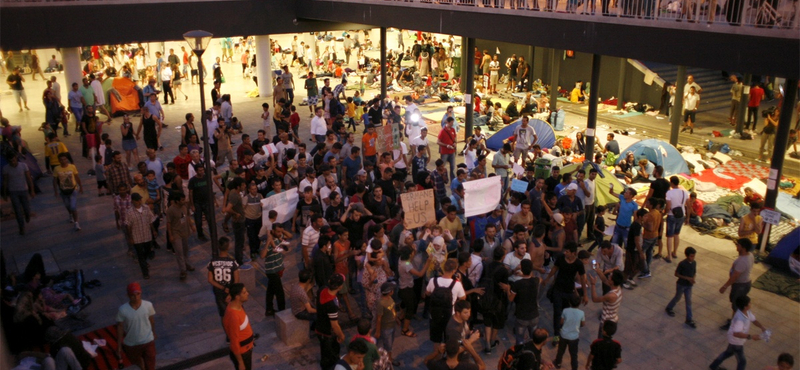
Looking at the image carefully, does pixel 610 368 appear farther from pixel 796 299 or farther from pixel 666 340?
pixel 796 299

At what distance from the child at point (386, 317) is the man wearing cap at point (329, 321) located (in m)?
0.59

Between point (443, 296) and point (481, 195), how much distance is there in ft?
12.1

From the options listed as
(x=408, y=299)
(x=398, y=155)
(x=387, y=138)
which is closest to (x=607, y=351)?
(x=408, y=299)

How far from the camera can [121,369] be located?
9547mm

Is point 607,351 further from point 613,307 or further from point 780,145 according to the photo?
point 780,145

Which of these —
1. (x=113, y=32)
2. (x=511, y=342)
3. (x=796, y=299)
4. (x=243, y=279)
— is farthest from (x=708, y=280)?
(x=113, y=32)

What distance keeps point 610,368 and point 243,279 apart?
6.42 m

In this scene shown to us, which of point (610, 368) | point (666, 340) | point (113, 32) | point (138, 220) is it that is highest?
point (113, 32)

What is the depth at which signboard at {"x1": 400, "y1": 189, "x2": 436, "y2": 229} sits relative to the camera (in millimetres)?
11453

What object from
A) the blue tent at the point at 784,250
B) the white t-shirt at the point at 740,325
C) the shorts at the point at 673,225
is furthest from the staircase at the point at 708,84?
the white t-shirt at the point at 740,325

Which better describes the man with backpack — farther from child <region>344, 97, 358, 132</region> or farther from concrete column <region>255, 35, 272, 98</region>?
concrete column <region>255, 35, 272, 98</region>

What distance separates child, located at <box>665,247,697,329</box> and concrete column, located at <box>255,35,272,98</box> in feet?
67.9

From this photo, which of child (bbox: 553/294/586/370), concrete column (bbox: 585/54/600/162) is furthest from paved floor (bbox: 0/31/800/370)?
concrete column (bbox: 585/54/600/162)

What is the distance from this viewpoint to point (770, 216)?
12.4 m
